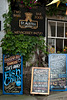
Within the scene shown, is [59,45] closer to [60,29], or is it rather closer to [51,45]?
[51,45]

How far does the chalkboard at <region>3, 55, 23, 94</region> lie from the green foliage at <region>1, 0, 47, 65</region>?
25 centimetres

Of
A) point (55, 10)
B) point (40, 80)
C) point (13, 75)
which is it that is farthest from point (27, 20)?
point (40, 80)

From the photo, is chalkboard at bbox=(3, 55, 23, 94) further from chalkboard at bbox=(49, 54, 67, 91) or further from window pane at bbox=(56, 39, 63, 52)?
window pane at bbox=(56, 39, 63, 52)

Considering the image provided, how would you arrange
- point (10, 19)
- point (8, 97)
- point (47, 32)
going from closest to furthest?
point (8, 97), point (10, 19), point (47, 32)

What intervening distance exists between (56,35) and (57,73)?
192 cm

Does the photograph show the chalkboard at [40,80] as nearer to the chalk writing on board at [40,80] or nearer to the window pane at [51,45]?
the chalk writing on board at [40,80]

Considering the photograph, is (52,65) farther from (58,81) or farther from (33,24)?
(33,24)

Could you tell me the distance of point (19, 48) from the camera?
612 centimetres

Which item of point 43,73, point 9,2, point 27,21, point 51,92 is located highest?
point 9,2

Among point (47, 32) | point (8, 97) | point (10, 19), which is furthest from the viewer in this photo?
point (47, 32)

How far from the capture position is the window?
23.5ft

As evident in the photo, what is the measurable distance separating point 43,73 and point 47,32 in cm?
208

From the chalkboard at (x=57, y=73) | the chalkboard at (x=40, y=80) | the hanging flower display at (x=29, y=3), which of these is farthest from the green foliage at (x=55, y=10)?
the chalkboard at (x=40, y=80)

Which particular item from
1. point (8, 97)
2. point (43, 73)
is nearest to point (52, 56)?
point (43, 73)
